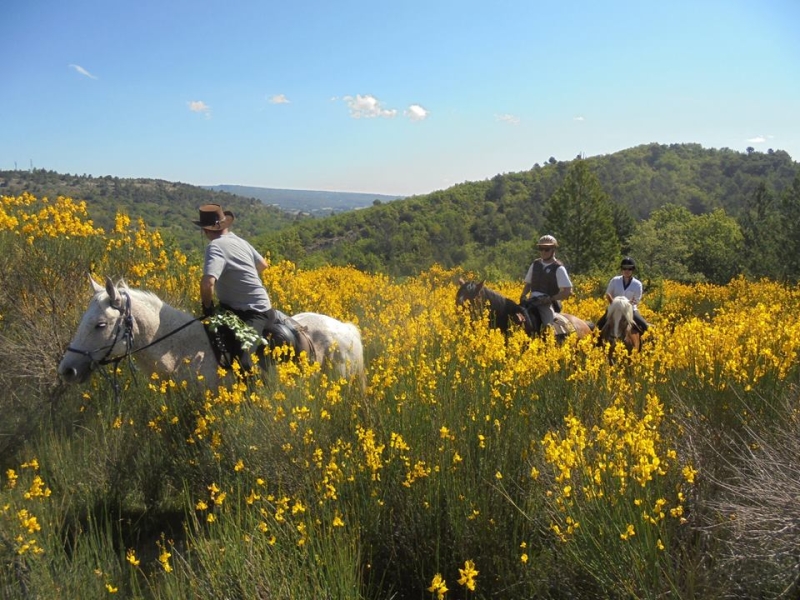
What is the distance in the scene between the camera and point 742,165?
113 m

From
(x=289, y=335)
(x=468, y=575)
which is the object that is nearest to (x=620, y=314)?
(x=289, y=335)

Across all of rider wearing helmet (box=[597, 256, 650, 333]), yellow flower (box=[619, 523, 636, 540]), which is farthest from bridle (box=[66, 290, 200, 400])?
rider wearing helmet (box=[597, 256, 650, 333])

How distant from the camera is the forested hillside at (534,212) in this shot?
5125 cm

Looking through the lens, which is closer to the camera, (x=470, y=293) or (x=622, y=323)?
(x=622, y=323)

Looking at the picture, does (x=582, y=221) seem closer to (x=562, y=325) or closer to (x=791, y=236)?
(x=791, y=236)

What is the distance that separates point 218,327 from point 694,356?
3904mm

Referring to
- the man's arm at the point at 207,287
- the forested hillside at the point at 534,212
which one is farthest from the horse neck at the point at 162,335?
the forested hillside at the point at 534,212

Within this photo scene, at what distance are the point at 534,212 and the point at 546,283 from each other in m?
81.2

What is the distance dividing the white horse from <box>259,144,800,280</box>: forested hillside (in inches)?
1243

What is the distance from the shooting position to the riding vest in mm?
7184

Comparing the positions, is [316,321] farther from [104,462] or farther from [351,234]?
[351,234]

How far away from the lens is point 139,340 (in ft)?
13.3

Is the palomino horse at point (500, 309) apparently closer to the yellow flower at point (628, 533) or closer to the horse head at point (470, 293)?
the horse head at point (470, 293)

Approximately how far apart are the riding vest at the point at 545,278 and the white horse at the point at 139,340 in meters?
3.98
